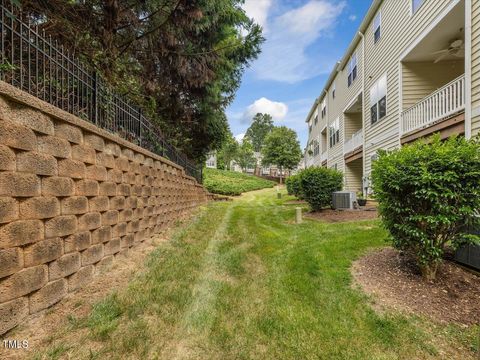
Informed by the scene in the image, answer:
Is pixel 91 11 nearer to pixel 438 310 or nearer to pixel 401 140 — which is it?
pixel 438 310

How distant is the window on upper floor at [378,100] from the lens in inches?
401

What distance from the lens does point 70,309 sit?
261cm

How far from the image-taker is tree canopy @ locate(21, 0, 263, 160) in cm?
615

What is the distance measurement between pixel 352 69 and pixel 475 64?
880cm

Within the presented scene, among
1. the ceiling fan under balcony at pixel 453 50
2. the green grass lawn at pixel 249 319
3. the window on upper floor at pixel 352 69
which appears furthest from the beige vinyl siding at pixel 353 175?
the green grass lawn at pixel 249 319

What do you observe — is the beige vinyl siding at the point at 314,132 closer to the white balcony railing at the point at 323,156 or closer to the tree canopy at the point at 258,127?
the white balcony railing at the point at 323,156

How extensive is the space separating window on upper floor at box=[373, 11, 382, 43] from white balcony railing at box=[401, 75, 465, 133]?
4.21 metres

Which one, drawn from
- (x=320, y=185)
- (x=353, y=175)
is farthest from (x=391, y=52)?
(x=353, y=175)

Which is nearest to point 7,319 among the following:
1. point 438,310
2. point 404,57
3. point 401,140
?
point 438,310

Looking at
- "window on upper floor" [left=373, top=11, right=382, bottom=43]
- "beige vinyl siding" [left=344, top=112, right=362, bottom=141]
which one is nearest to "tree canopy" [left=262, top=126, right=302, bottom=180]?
"beige vinyl siding" [left=344, top=112, right=362, bottom=141]

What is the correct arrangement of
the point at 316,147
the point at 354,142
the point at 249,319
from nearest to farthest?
the point at 249,319, the point at 354,142, the point at 316,147

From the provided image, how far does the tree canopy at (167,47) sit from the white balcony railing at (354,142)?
6.61 m

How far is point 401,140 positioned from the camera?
8.92 metres

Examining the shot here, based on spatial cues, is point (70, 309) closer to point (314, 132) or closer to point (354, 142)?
point (354, 142)
